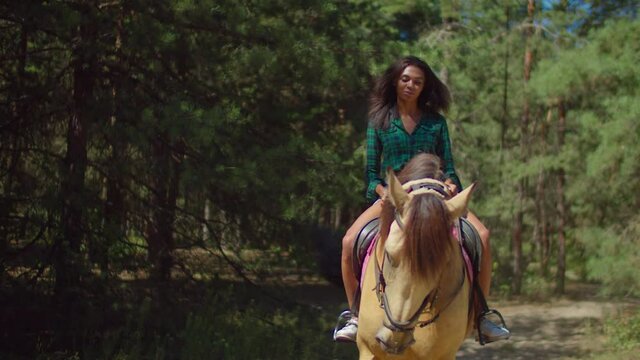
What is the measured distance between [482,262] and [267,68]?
4072 millimetres

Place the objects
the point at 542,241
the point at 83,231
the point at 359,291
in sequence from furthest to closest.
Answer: the point at 542,241 → the point at 83,231 → the point at 359,291

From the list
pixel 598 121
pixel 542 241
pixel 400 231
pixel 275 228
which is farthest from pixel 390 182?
pixel 542 241

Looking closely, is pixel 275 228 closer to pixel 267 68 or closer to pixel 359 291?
pixel 267 68

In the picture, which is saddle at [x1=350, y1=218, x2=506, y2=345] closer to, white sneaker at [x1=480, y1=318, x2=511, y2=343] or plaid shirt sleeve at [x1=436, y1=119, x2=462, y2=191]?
white sneaker at [x1=480, y1=318, x2=511, y2=343]

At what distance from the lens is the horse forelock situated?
2.97 m

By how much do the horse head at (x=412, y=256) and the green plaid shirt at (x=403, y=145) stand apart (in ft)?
3.47

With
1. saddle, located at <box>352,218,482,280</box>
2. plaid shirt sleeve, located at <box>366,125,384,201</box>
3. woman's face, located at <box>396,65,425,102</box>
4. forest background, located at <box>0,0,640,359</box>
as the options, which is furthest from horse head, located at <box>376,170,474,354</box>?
forest background, located at <box>0,0,640,359</box>

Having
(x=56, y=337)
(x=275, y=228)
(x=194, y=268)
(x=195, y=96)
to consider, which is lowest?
(x=56, y=337)

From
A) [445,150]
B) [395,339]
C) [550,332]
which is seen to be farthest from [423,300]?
[550,332]

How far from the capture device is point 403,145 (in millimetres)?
4219

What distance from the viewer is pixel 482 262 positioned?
162 inches

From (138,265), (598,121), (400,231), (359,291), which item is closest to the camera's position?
(400,231)

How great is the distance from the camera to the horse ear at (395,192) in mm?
3125

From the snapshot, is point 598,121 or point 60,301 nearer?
point 60,301
